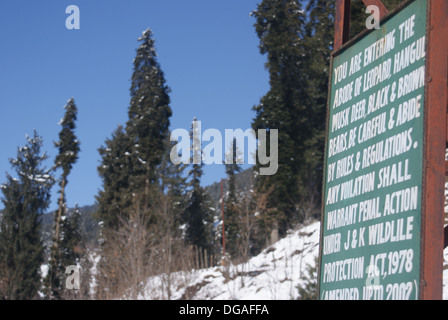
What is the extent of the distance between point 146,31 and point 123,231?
66.1 ft

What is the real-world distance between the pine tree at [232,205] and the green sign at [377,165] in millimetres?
42847

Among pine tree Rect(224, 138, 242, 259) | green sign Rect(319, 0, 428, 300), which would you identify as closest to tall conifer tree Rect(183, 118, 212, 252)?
pine tree Rect(224, 138, 242, 259)

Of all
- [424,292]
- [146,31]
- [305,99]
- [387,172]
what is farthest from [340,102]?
[146,31]

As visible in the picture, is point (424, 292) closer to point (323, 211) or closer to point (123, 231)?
point (323, 211)

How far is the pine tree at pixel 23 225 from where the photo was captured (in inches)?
1538

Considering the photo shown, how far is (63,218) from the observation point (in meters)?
42.7

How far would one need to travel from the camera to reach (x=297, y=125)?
39.6 metres

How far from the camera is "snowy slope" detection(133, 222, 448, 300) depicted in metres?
27.9

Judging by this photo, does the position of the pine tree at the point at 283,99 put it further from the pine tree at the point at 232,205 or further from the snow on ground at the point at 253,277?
the pine tree at the point at 232,205

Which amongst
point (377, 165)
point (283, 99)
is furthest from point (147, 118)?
point (377, 165)

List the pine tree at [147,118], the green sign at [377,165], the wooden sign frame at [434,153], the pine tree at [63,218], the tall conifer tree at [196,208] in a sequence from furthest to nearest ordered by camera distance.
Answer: the tall conifer tree at [196,208] < the pine tree at [147,118] < the pine tree at [63,218] < the green sign at [377,165] < the wooden sign frame at [434,153]

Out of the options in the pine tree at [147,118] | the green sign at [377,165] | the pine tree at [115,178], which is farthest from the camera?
the pine tree at [147,118]

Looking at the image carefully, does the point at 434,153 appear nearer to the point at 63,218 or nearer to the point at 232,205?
the point at 63,218

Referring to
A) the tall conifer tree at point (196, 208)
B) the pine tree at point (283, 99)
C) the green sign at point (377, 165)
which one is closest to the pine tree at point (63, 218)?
the tall conifer tree at point (196, 208)
